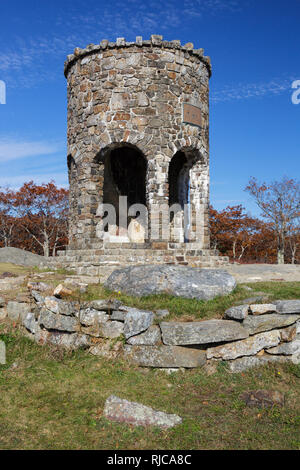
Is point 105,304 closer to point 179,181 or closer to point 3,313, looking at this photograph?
point 3,313

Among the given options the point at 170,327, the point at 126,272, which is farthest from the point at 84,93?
the point at 170,327

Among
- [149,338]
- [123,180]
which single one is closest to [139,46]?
[123,180]

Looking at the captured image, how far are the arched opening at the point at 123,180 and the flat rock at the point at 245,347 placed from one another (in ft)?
27.3

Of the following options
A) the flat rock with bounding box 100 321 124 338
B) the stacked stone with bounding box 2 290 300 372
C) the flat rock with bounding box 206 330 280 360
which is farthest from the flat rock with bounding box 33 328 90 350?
the flat rock with bounding box 206 330 280 360

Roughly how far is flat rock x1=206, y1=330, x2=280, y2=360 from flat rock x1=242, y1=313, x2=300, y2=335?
0.10 m

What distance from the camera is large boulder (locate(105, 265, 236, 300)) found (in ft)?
21.3

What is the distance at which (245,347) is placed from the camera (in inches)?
218

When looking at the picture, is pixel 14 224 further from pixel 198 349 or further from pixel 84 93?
pixel 198 349

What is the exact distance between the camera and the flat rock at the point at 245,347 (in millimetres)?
5520

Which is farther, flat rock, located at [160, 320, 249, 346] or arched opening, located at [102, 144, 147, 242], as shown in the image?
arched opening, located at [102, 144, 147, 242]

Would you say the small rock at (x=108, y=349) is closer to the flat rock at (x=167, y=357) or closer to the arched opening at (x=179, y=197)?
the flat rock at (x=167, y=357)

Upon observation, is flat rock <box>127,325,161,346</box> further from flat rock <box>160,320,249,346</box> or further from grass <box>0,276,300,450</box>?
grass <box>0,276,300,450</box>

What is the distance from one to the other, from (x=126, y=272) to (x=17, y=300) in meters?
1.92

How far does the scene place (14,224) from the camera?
28172 mm
